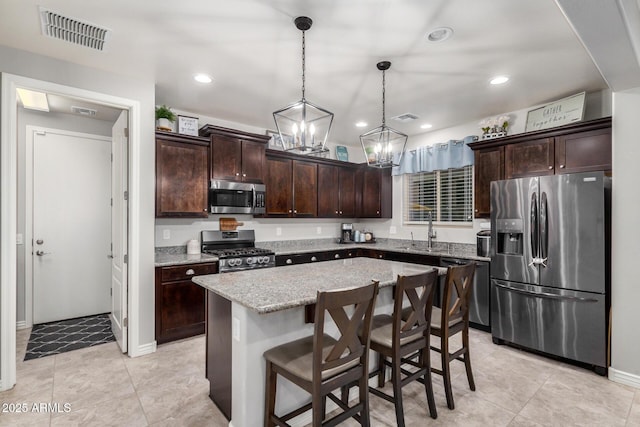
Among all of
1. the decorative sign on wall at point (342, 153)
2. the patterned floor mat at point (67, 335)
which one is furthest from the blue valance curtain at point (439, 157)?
the patterned floor mat at point (67, 335)

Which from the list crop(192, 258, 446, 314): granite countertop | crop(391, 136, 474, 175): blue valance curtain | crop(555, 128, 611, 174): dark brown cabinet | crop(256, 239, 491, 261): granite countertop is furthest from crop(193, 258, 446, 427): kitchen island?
crop(391, 136, 474, 175): blue valance curtain

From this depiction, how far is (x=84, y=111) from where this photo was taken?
401 cm

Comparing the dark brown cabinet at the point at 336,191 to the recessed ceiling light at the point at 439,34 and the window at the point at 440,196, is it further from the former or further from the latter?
the recessed ceiling light at the point at 439,34

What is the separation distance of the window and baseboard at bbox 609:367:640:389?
2.31 metres

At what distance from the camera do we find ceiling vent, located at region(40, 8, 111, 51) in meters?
2.25

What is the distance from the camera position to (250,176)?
4352mm

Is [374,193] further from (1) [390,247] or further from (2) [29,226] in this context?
(2) [29,226]

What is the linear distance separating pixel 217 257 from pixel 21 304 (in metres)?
2.50

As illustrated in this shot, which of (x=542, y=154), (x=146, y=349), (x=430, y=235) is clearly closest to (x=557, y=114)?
(x=542, y=154)

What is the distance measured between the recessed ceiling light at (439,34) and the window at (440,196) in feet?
8.70

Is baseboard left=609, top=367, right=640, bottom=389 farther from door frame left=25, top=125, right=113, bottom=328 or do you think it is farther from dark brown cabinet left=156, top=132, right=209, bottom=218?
door frame left=25, top=125, right=113, bottom=328

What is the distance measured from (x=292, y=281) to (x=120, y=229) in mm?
2283

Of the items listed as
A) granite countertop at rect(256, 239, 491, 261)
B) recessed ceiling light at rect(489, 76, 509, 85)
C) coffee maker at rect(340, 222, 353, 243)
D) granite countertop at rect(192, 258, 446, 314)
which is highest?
recessed ceiling light at rect(489, 76, 509, 85)

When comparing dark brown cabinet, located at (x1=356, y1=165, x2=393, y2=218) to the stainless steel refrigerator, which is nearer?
the stainless steel refrigerator
